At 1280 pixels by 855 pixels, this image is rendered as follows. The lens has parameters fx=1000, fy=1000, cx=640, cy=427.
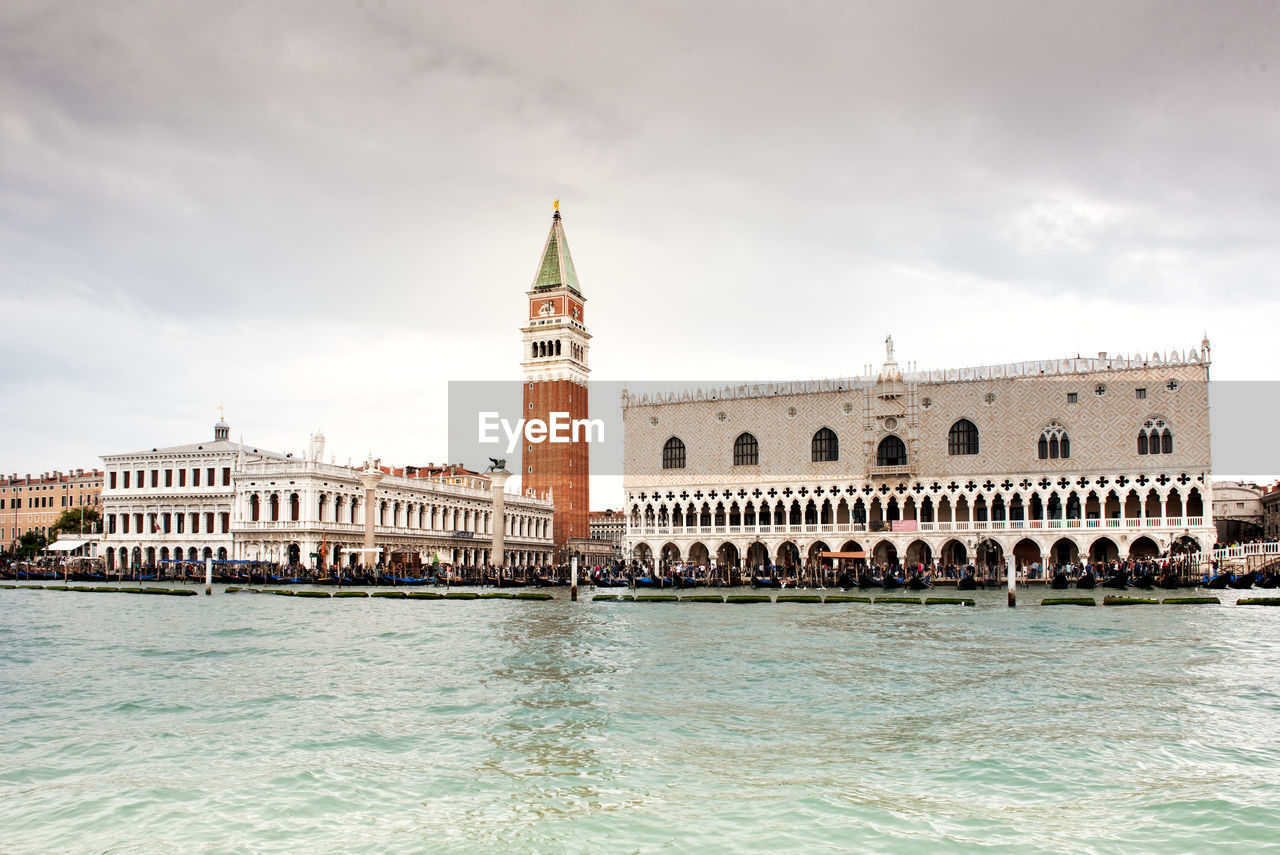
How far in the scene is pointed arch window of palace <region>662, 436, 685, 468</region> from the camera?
59612 mm

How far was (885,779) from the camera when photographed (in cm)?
962

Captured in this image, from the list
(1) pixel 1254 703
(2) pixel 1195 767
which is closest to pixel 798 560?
(1) pixel 1254 703

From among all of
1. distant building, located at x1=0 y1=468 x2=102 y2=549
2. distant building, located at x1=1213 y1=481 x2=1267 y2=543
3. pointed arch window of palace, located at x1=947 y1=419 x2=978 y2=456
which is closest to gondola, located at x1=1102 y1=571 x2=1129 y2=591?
pointed arch window of palace, located at x1=947 y1=419 x2=978 y2=456

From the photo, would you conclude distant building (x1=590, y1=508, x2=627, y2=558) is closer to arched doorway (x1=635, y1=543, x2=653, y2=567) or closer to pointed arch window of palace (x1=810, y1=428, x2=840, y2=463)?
arched doorway (x1=635, y1=543, x2=653, y2=567)

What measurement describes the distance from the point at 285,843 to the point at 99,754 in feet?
13.7

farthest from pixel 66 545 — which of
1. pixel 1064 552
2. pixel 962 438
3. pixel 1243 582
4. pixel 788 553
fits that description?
pixel 1243 582

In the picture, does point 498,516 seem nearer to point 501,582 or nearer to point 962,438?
point 501,582

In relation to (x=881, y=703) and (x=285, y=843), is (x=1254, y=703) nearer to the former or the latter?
(x=881, y=703)

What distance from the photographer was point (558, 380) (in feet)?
283

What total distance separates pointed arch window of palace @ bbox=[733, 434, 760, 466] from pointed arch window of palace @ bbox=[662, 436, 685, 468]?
338 cm

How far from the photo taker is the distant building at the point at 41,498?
84938mm

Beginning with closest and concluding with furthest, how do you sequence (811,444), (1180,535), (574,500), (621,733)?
(621,733)
(1180,535)
(811,444)
(574,500)

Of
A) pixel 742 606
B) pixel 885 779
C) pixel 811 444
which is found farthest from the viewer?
pixel 811 444

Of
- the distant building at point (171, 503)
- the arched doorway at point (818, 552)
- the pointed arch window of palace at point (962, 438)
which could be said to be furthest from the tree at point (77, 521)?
the pointed arch window of palace at point (962, 438)
